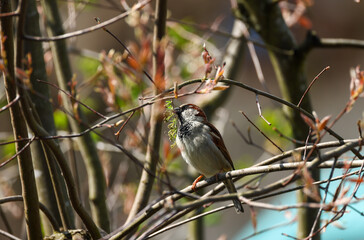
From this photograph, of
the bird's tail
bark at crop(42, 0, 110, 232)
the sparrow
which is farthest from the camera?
the sparrow

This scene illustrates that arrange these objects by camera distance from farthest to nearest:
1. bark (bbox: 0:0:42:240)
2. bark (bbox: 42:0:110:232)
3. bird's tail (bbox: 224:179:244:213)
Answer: bark (bbox: 42:0:110:232)
bird's tail (bbox: 224:179:244:213)
bark (bbox: 0:0:42:240)

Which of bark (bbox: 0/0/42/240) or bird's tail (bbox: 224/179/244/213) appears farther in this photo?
bird's tail (bbox: 224/179/244/213)

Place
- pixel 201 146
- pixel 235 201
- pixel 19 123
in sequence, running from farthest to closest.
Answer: pixel 201 146 < pixel 235 201 < pixel 19 123

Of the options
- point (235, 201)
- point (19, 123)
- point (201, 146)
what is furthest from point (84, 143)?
point (19, 123)

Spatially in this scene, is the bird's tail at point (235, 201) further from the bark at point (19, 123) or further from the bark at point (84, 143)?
the bark at point (19, 123)

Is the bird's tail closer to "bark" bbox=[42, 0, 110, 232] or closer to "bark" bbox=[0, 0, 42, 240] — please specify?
"bark" bbox=[42, 0, 110, 232]

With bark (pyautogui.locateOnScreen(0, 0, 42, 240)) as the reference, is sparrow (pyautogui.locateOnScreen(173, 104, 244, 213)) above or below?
above

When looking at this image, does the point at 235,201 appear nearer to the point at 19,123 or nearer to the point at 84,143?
the point at 84,143

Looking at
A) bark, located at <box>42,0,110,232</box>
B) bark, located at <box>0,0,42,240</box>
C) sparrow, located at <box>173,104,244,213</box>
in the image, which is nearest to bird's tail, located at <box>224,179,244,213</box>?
sparrow, located at <box>173,104,244,213</box>

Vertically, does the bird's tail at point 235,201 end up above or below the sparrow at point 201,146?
below

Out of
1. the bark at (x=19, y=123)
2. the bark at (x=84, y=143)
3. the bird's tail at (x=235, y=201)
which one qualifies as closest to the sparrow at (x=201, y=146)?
the bird's tail at (x=235, y=201)

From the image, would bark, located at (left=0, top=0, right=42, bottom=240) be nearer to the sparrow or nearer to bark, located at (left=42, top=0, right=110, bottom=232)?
bark, located at (left=42, top=0, right=110, bottom=232)

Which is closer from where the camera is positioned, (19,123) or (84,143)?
(19,123)

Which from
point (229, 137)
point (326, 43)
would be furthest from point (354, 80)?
point (229, 137)
